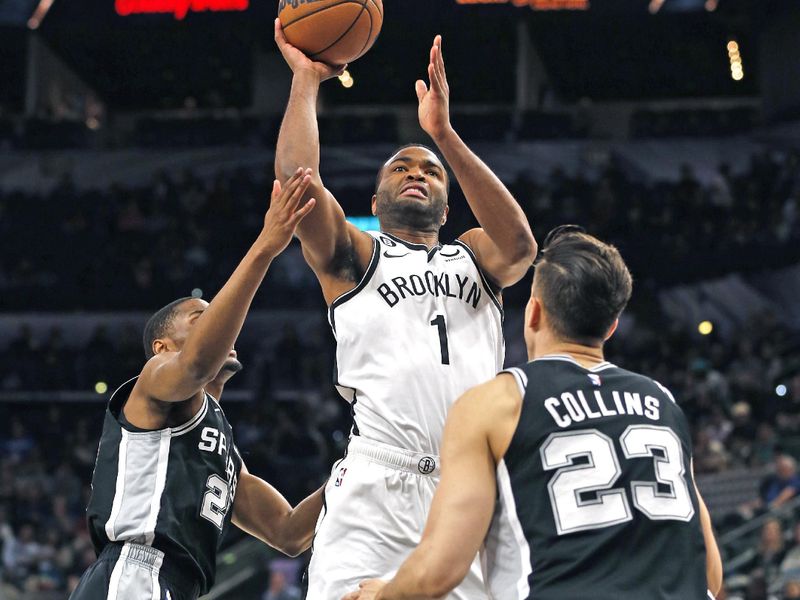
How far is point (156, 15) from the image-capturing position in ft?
64.4

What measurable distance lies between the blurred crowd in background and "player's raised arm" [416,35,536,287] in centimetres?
811

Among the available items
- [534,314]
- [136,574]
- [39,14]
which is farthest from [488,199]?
[39,14]

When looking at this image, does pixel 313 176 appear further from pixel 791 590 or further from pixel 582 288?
pixel 791 590

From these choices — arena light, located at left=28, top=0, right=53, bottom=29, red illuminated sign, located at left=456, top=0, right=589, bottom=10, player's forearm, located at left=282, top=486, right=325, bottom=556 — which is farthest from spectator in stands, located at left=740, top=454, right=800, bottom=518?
arena light, located at left=28, top=0, right=53, bottom=29

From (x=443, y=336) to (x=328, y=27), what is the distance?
4.43ft

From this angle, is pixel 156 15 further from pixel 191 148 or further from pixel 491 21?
pixel 491 21

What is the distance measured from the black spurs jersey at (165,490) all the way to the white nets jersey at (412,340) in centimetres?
65

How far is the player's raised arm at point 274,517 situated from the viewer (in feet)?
15.8

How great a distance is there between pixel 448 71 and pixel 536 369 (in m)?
21.6

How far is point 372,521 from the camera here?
406 centimetres

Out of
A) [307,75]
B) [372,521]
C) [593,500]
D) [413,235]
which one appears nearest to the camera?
[593,500]

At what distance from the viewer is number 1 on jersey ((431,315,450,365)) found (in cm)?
429

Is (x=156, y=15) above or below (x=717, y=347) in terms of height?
above

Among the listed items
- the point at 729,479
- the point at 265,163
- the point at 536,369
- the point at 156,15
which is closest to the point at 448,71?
the point at 265,163
